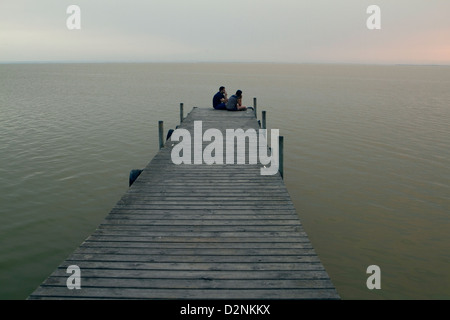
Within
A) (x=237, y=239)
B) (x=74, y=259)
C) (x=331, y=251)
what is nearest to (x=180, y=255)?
(x=237, y=239)

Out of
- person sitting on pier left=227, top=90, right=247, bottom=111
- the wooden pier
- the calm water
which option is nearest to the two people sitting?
person sitting on pier left=227, top=90, right=247, bottom=111

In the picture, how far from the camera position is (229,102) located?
65.6 feet

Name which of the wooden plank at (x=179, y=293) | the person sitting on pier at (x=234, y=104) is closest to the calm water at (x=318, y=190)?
the wooden plank at (x=179, y=293)

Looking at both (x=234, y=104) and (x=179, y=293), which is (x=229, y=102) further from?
(x=179, y=293)

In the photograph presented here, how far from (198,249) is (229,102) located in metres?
14.9

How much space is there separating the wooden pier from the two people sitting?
1131 centimetres

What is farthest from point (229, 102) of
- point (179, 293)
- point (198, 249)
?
point (179, 293)

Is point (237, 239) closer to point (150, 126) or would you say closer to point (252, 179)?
point (252, 179)

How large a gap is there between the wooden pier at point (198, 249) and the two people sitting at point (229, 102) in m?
11.3

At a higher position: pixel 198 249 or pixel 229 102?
pixel 229 102

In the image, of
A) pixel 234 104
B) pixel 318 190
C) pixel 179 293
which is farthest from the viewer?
pixel 234 104

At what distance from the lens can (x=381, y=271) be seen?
8.05 metres

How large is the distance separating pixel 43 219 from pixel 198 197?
5.11 meters

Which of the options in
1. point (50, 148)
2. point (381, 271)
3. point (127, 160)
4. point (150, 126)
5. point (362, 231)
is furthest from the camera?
point (150, 126)
